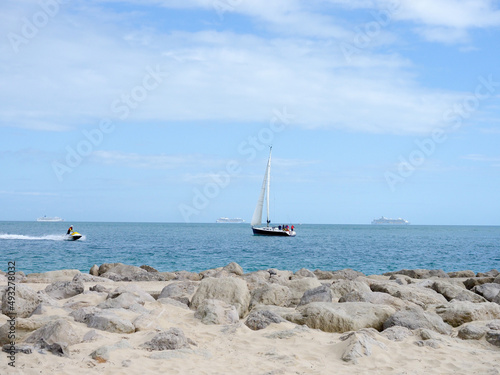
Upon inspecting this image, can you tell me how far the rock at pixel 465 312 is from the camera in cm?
985

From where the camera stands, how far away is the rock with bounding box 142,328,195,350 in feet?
24.9

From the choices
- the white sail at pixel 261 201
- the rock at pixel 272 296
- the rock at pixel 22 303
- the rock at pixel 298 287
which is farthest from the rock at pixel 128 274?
the white sail at pixel 261 201

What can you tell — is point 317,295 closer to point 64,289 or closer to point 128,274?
point 64,289

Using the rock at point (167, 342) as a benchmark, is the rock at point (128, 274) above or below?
below

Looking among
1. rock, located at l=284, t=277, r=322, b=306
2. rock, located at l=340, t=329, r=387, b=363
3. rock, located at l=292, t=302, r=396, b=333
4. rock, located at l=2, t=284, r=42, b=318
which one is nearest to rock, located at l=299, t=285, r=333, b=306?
rock, located at l=284, t=277, r=322, b=306

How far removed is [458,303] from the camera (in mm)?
10281

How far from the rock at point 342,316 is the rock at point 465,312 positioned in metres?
1.16

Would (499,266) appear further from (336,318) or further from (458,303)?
(336,318)

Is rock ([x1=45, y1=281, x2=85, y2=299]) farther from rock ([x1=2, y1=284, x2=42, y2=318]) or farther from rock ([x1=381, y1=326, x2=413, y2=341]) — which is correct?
rock ([x1=381, y1=326, x2=413, y2=341])

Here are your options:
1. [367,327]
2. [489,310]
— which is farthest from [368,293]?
[489,310]

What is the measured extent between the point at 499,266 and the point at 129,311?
30.3 metres

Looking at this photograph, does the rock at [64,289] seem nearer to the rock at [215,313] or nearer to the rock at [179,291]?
the rock at [179,291]

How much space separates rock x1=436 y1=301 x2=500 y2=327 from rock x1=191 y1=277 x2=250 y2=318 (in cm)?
392

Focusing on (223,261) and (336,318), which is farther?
(223,261)
